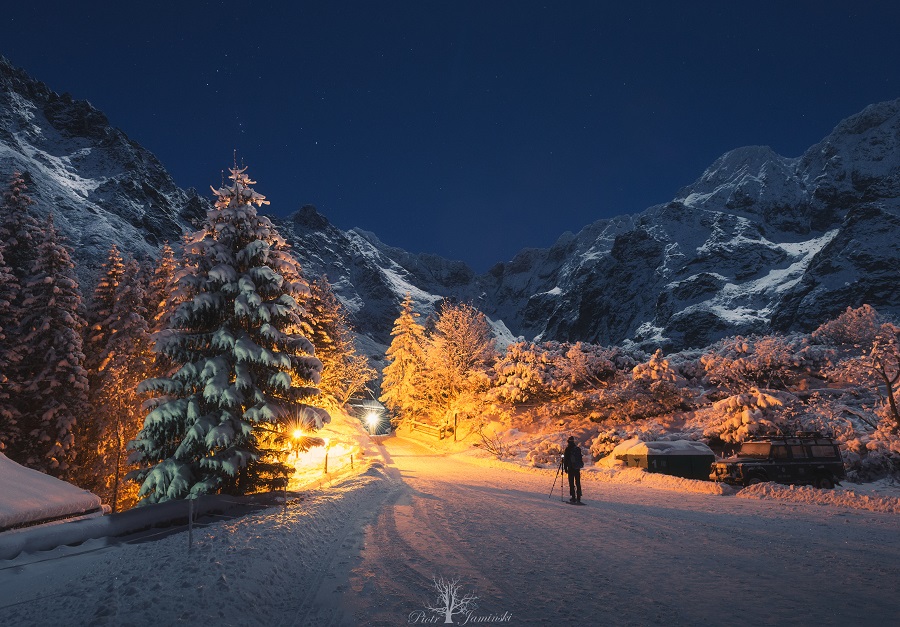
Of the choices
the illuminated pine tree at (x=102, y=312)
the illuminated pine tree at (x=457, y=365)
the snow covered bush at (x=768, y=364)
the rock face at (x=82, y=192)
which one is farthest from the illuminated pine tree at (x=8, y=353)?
the rock face at (x=82, y=192)

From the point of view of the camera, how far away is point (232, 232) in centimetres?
1489

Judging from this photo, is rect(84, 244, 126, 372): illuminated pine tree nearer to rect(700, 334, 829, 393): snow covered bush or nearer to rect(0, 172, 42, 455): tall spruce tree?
rect(0, 172, 42, 455): tall spruce tree

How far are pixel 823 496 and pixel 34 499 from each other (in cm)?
1839

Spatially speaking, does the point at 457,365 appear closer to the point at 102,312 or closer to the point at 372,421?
the point at 372,421

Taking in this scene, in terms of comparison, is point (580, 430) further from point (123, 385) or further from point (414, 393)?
point (123, 385)

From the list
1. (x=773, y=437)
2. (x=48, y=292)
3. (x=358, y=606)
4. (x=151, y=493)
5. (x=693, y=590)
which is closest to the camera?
(x=358, y=606)

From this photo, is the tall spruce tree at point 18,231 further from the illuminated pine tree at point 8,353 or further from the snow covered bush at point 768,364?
the snow covered bush at point 768,364

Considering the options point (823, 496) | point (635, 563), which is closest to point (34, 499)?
point (635, 563)

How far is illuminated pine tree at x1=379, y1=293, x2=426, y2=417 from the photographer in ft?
168

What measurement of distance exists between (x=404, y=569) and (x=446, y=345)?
39.8 m

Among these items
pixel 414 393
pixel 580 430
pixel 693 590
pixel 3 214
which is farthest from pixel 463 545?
pixel 414 393

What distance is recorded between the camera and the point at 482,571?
22.7ft

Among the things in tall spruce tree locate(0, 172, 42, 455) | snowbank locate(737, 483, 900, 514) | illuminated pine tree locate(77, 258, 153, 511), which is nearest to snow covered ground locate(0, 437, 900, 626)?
snowbank locate(737, 483, 900, 514)

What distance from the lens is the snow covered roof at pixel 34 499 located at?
685 cm
